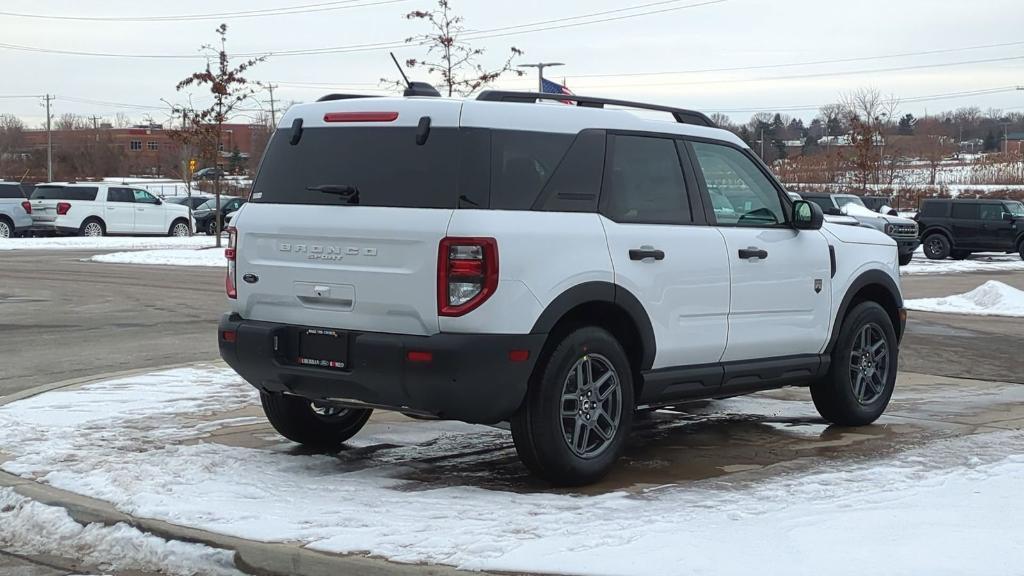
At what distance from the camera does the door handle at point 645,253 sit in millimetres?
6773

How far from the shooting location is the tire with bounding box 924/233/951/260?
34844 mm

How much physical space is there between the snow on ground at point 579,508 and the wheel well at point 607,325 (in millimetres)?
768

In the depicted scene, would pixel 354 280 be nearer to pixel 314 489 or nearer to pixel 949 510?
pixel 314 489

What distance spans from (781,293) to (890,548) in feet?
9.11

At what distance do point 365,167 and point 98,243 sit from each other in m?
31.9

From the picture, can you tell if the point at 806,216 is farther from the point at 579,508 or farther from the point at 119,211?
the point at 119,211

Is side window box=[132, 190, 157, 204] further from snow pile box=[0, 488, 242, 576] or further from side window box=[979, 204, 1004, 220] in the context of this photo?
snow pile box=[0, 488, 242, 576]

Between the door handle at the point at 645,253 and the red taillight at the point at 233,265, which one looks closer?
the door handle at the point at 645,253

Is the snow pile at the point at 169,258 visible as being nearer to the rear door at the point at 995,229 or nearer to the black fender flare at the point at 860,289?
the black fender flare at the point at 860,289

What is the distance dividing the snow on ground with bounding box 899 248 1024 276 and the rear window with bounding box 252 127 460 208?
2336 centimetres

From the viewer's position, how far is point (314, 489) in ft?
21.2

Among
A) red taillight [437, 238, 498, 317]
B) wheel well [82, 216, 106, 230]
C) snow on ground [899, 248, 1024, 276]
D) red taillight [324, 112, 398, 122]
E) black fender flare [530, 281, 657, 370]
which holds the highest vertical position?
red taillight [324, 112, 398, 122]

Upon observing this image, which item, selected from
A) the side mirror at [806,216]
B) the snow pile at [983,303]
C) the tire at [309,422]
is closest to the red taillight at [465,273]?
the tire at [309,422]

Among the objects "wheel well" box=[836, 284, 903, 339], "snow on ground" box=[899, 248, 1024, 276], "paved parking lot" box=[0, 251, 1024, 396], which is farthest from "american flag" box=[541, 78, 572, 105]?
"wheel well" box=[836, 284, 903, 339]
